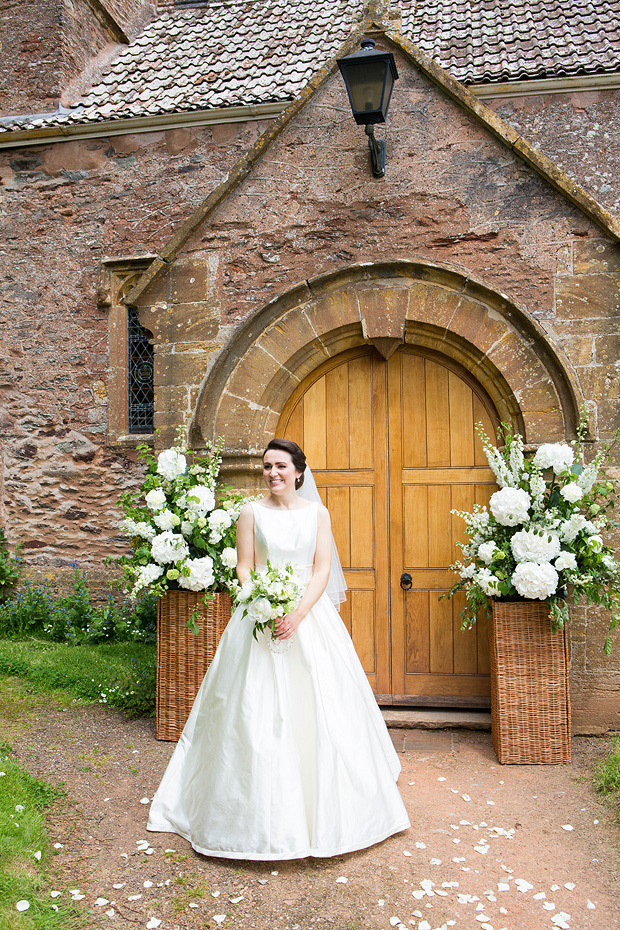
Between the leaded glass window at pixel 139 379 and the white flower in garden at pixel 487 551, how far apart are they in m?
4.26

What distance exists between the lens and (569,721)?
174 inches

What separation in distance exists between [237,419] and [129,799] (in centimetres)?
260

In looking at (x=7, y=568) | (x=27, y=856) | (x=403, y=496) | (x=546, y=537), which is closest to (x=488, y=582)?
(x=546, y=537)

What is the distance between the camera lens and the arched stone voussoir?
4867 mm

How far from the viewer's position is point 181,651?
15.9ft

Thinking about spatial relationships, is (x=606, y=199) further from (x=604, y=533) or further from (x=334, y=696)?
(x=334, y=696)

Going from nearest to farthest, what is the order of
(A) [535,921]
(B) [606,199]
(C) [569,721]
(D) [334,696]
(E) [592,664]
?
(A) [535,921] → (D) [334,696] → (C) [569,721] → (E) [592,664] → (B) [606,199]

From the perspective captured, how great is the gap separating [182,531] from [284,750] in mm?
1877

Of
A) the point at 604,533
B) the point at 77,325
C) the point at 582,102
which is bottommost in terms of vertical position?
the point at 604,533

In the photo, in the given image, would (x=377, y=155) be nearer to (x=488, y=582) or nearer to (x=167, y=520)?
(x=167, y=520)

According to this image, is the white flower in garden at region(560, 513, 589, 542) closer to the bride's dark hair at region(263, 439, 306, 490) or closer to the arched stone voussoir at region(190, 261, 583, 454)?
the arched stone voussoir at region(190, 261, 583, 454)

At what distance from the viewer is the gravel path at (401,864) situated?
288cm

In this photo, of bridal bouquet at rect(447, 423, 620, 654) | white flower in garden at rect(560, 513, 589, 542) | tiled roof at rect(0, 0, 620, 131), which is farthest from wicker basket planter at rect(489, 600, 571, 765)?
tiled roof at rect(0, 0, 620, 131)

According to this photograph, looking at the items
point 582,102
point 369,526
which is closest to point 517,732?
point 369,526
